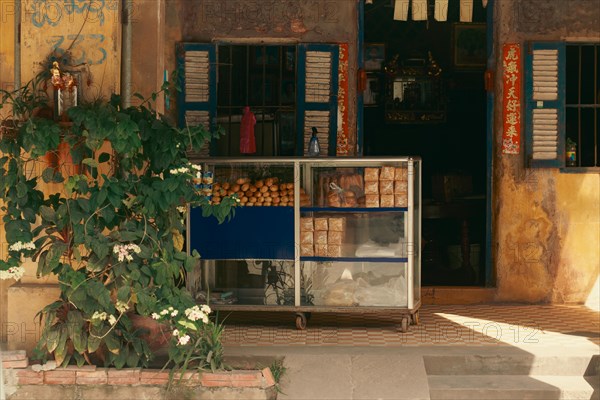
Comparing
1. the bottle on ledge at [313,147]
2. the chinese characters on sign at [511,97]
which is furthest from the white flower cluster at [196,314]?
the chinese characters on sign at [511,97]

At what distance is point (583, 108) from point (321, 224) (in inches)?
152

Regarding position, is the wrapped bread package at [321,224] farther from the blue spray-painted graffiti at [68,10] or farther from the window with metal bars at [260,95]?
the blue spray-painted graffiti at [68,10]

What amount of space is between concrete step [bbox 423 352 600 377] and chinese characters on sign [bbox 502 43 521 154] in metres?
3.20

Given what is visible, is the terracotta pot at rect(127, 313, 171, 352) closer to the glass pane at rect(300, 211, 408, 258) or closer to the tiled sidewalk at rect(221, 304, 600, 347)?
the tiled sidewalk at rect(221, 304, 600, 347)

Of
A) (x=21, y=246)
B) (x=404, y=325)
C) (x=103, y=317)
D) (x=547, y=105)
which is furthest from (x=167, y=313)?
(x=547, y=105)

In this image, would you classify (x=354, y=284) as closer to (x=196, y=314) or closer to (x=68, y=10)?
(x=196, y=314)

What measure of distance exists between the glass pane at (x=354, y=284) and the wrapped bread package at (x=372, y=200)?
1.86 ft

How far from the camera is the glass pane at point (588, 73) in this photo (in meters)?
12.3

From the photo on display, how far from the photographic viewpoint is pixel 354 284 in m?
9.73

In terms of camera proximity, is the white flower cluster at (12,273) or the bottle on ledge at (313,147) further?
the bottle on ledge at (313,147)

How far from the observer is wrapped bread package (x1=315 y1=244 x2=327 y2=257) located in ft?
31.8

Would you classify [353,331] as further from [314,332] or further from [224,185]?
[224,185]

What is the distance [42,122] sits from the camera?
7.77 meters

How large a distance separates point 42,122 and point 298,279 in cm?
307
